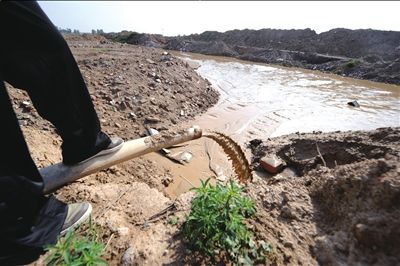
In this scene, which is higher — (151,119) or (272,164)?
(151,119)

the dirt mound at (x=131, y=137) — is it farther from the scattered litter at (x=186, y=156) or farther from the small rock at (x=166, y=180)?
the scattered litter at (x=186, y=156)

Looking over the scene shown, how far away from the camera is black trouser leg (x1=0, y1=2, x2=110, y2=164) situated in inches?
47.6

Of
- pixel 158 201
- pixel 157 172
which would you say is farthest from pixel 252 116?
pixel 158 201

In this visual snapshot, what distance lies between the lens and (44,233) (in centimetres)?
135

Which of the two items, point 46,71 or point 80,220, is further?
point 80,220

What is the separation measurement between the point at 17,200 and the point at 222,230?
3.13 ft

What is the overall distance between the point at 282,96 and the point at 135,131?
4.94m

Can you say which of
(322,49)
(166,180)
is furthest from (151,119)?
(322,49)

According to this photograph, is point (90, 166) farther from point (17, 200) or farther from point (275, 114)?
point (275, 114)

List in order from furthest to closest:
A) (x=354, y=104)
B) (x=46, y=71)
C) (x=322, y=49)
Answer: (x=322, y=49) < (x=354, y=104) < (x=46, y=71)

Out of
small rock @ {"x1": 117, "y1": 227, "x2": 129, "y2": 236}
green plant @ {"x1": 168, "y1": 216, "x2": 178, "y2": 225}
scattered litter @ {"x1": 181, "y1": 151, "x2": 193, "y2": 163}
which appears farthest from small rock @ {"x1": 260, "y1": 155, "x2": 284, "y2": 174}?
small rock @ {"x1": 117, "y1": 227, "x2": 129, "y2": 236}

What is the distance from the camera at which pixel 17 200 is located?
1.22 m

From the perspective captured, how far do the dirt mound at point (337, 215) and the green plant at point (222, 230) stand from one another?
0.14 m

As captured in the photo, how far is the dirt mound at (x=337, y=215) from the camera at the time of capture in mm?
1231
